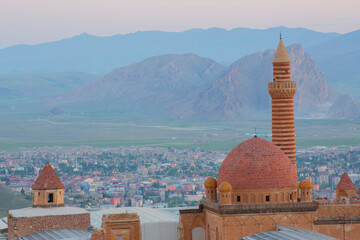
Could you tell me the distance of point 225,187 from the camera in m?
46.5

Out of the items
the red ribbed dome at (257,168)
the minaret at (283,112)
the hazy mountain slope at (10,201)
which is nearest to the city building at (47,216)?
the red ribbed dome at (257,168)

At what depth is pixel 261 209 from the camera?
4678cm

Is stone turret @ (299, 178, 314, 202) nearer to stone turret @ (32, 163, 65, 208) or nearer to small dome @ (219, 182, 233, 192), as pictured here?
small dome @ (219, 182, 233, 192)

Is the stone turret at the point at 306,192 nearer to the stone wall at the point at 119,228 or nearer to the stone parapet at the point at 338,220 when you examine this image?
the stone parapet at the point at 338,220

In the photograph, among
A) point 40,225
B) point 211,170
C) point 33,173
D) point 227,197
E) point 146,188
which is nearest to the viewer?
point 227,197

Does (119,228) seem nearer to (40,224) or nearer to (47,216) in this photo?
(47,216)

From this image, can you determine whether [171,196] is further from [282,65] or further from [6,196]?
[282,65]

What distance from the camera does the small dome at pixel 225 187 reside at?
153ft

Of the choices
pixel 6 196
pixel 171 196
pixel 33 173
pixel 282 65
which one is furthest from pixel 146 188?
pixel 282 65

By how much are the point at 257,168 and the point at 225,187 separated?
7.50ft

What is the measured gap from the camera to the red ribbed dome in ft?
156

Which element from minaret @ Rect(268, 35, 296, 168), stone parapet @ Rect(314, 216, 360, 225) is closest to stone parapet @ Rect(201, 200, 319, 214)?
stone parapet @ Rect(314, 216, 360, 225)

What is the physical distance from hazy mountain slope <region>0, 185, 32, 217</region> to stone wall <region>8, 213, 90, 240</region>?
4359 cm

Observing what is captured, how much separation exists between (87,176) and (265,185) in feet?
417
